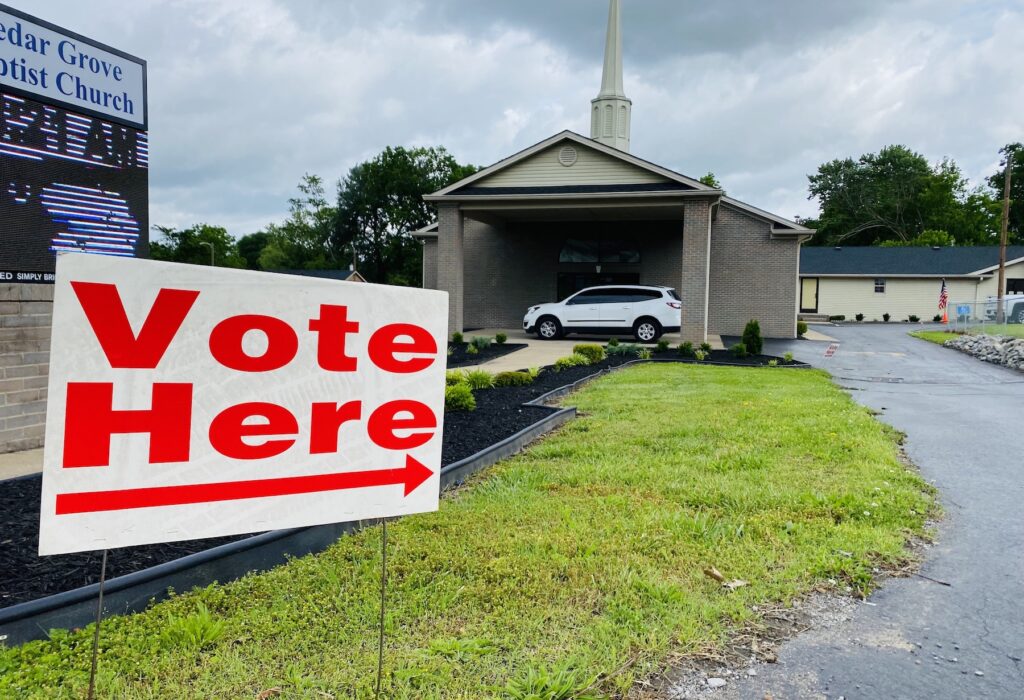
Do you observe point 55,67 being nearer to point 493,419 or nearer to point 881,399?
point 493,419

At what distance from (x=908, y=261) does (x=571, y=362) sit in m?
40.5

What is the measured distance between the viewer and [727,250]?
2541 cm

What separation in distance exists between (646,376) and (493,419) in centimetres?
580

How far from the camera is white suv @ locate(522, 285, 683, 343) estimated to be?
21609mm

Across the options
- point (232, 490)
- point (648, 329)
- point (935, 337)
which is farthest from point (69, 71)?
point (935, 337)

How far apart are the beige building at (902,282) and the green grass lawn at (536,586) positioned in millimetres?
42658

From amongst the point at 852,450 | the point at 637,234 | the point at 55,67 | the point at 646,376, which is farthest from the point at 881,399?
the point at 637,234

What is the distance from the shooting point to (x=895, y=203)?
67.4 m

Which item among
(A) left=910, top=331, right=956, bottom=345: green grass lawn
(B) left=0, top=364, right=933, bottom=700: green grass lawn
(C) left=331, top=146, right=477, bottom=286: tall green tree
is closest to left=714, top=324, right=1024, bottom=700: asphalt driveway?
(B) left=0, top=364, right=933, bottom=700: green grass lawn

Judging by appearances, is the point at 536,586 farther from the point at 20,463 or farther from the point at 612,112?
the point at 612,112

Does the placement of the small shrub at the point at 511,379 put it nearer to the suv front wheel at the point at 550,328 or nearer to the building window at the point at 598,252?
the suv front wheel at the point at 550,328

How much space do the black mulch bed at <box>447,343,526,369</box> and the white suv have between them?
2.72 m

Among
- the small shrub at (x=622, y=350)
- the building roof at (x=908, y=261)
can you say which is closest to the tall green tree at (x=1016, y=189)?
the building roof at (x=908, y=261)

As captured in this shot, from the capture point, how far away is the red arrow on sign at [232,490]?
2070 millimetres
